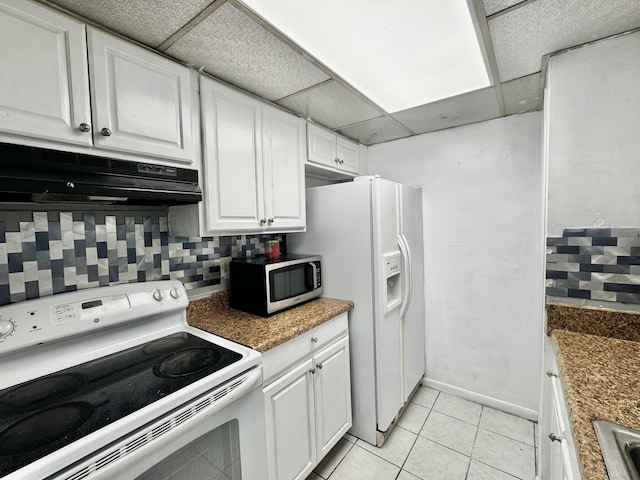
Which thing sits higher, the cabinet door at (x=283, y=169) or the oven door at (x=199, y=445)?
the cabinet door at (x=283, y=169)

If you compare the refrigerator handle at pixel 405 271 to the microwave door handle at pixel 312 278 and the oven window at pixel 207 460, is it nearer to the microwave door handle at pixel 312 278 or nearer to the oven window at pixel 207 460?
the microwave door handle at pixel 312 278

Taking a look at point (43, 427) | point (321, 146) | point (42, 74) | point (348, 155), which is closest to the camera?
point (43, 427)

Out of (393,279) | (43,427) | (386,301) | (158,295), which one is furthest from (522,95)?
(43,427)

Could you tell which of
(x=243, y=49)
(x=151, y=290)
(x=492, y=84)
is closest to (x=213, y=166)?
(x=243, y=49)

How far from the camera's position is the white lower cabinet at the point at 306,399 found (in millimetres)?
1371

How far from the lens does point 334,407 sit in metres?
1.75

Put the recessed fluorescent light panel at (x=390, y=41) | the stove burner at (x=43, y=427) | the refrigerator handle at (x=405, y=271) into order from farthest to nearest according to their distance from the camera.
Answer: the refrigerator handle at (x=405, y=271), the recessed fluorescent light panel at (x=390, y=41), the stove burner at (x=43, y=427)

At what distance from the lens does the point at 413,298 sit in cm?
230

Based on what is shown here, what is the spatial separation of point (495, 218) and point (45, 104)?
101 inches

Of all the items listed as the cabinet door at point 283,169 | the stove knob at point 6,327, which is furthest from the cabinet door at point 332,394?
the stove knob at point 6,327

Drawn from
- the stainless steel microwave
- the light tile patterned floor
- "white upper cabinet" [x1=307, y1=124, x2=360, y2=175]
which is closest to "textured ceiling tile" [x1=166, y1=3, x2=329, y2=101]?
"white upper cabinet" [x1=307, y1=124, x2=360, y2=175]

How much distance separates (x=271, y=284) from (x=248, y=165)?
67cm

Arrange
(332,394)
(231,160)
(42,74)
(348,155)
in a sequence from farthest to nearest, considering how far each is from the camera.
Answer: (348,155) < (332,394) < (231,160) < (42,74)

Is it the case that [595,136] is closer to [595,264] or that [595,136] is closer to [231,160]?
[595,264]
